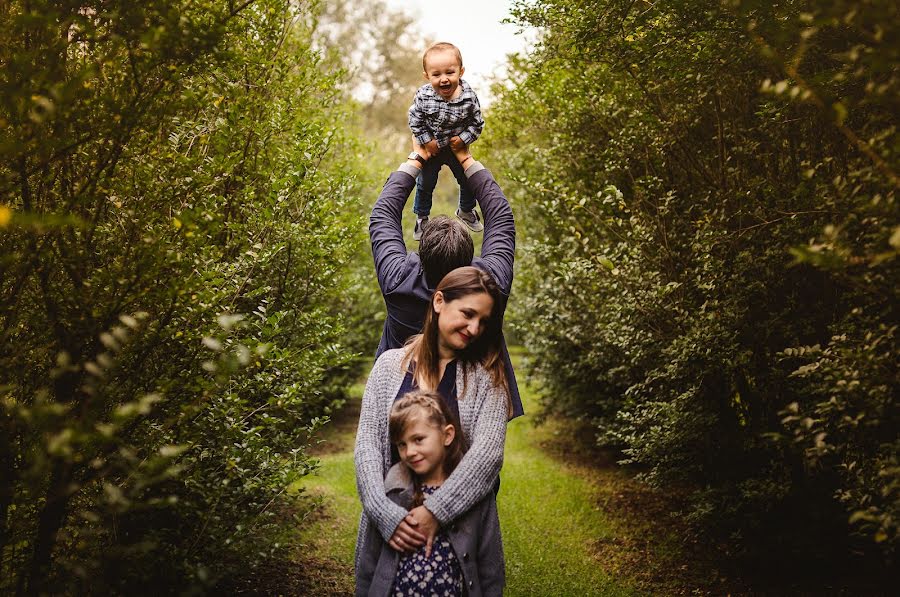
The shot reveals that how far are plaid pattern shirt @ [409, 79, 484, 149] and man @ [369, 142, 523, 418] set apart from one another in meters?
0.60

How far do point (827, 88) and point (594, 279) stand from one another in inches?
118

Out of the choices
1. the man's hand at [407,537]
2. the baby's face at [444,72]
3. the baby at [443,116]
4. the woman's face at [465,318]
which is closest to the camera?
the man's hand at [407,537]

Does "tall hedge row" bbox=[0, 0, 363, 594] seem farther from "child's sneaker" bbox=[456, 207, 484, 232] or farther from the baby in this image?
"child's sneaker" bbox=[456, 207, 484, 232]

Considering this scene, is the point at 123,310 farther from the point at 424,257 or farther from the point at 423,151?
the point at 423,151

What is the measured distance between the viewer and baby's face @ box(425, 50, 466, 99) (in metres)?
4.21

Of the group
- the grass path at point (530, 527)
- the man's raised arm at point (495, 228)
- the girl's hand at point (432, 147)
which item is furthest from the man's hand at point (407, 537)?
the girl's hand at point (432, 147)

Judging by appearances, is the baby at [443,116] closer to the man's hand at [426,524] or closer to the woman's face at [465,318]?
the woman's face at [465,318]

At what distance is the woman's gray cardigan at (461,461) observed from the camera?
2.52m

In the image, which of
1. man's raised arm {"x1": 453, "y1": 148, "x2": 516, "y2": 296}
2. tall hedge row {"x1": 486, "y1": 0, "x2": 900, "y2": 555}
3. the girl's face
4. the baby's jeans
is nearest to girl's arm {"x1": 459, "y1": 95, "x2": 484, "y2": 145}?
the baby's jeans

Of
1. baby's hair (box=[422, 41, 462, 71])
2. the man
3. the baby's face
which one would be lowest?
the man

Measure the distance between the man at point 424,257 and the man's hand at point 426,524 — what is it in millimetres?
616

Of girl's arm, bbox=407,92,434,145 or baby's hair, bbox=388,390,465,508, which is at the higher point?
girl's arm, bbox=407,92,434,145

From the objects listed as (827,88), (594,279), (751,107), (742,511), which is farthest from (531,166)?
(827,88)

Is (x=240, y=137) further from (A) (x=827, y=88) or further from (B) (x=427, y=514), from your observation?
(A) (x=827, y=88)
